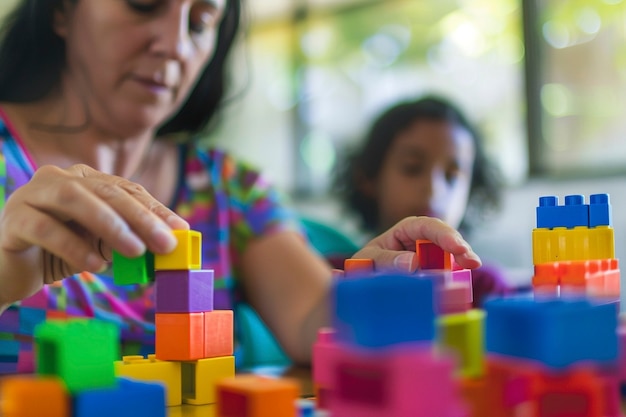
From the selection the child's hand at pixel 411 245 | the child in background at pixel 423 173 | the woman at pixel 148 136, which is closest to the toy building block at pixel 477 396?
the child's hand at pixel 411 245

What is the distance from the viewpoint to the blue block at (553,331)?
280 millimetres

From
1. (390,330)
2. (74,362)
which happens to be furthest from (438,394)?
(74,362)

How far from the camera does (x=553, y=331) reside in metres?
0.28

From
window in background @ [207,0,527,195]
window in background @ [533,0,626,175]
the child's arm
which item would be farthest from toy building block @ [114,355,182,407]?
window in background @ [533,0,626,175]

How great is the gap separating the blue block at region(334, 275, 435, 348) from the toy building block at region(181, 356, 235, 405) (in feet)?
0.63

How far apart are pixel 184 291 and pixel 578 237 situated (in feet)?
0.85

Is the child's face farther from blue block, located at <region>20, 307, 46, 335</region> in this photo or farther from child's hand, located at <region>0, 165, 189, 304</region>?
child's hand, located at <region>0, 165, 189, 304</region>

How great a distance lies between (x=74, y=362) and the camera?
0.30 m

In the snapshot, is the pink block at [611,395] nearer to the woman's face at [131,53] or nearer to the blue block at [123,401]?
the blue block at [123,401]

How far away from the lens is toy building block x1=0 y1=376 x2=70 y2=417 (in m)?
0.29

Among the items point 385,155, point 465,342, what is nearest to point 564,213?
point 465,342

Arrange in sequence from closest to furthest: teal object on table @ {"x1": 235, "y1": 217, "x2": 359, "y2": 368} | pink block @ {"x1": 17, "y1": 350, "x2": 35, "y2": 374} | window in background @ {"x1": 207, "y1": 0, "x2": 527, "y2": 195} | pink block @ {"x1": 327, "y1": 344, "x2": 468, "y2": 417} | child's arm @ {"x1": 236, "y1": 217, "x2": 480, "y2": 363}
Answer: pink block @ {"x1": 327, "y1": 344, "x2": 468, "y2": 417}
pink block @ {"x1": 17, "y1": 350, "x2": 35, "y2": 374}
child's arm @ {"x1": 236, "y1": 217, "x2": 480, "y2": 363}
teal object on table @ {"x1": 235, "y1": 217, "x2": 359, "y2": 368}
window in background @ {"x1": 207, "y1": 0, "x2": 527, "y2": 195}

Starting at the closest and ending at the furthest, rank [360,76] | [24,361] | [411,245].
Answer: [411,245]
[24,361]
[360,76]

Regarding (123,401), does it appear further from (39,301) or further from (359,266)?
(39,301)
